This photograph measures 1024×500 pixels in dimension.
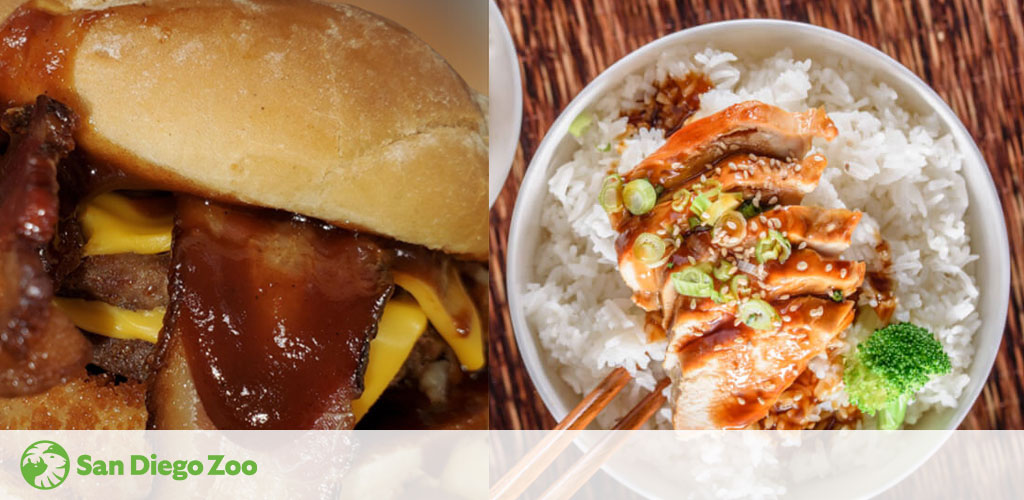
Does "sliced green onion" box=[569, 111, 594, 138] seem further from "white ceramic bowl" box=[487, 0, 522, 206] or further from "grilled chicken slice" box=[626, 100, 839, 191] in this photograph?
"grilled chicken slice" box=[626, 100, 839, 191]

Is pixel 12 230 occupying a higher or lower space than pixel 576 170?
higher

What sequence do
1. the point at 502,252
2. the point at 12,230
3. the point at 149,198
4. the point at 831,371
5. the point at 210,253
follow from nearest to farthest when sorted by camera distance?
the point at 12,230, the point at 210,253, the point at 149,198, the point at 831,371, the point at 502,252

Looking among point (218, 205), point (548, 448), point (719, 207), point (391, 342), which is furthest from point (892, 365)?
point (218, 205)

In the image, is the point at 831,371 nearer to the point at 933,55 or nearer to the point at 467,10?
the point at 933,55

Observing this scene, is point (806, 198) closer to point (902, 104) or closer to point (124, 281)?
point (902, 104)

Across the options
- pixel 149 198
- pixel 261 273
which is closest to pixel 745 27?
pixel 261 273

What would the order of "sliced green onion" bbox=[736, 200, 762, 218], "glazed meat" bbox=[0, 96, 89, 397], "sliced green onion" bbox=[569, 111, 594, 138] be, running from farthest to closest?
"sliced green onion" bbox=[569, 111, 594, 138] < "sliced green onion" bbox=[736, 200, 762, 218] < "glazed meat" bbox=[0, 96, 89, 397]

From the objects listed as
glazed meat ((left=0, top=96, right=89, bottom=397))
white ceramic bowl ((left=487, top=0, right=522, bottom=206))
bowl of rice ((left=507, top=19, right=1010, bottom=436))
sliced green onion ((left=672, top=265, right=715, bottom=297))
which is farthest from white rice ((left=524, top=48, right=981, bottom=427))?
glazed meat ((left=0, top=96, right=89, bottom=397))
